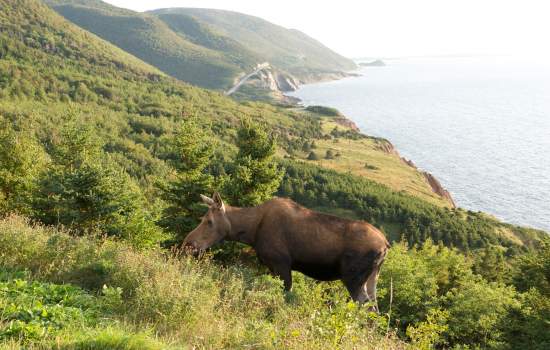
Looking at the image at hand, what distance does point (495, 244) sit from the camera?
102 meters

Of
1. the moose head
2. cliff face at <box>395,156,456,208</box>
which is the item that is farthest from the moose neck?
cliff face at <box>395,156,456,208</box>

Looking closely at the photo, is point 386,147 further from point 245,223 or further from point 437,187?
point 245,223

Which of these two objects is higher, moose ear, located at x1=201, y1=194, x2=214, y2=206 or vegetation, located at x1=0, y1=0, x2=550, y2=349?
moose ear, located at x1=201, y1=194, x2=214, y2=206

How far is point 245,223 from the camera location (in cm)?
1138

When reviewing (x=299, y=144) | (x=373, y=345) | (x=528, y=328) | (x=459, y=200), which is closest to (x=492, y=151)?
(x=459, y=200)

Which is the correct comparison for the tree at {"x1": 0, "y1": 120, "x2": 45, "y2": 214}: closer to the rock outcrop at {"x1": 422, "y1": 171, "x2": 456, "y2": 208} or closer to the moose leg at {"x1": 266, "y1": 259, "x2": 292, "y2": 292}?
the moose leg at {"x1": 266, "y1": 259, "x2": 292, "y2": 292}

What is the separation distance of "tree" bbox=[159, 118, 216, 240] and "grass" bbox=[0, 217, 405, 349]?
10.9 metres

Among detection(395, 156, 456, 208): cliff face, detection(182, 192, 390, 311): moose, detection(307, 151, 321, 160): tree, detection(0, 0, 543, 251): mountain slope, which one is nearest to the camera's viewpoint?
detection(182, 192, 390, 311): moose

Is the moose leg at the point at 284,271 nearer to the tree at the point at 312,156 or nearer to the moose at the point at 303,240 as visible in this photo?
the moose at the point at 303,240

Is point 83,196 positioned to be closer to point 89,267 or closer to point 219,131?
point 89,267

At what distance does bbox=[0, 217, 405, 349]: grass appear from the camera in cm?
580

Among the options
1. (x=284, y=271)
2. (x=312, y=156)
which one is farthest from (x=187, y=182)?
(x=312, y=156)

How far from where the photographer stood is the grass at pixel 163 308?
228 inches

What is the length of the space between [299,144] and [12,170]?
159564 millimetres
